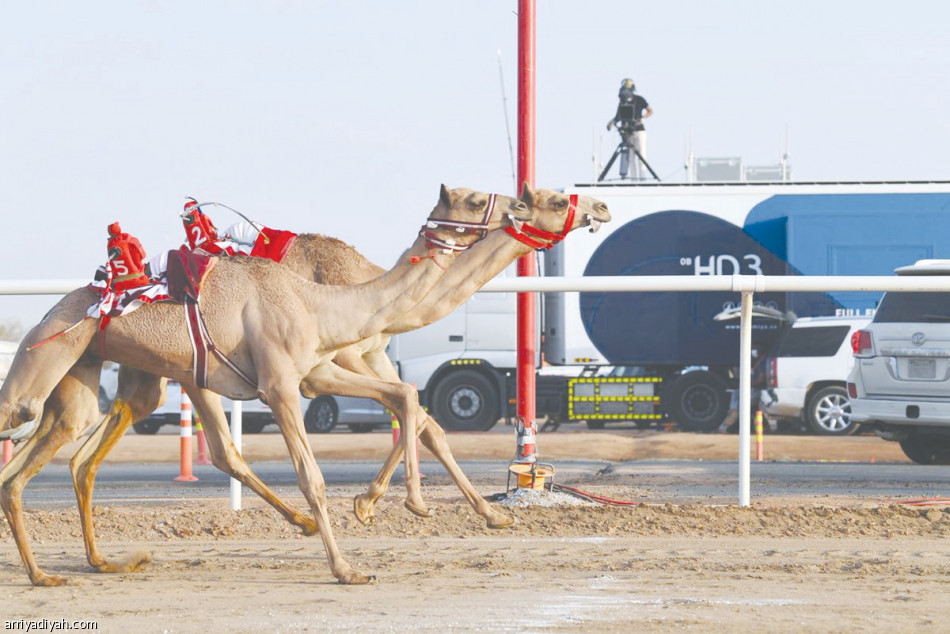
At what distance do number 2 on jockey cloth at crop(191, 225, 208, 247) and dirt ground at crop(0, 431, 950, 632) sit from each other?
1975 millimetres

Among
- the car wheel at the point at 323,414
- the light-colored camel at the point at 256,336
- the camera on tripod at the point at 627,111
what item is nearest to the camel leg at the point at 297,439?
the light-colored camel at the point at 256,336

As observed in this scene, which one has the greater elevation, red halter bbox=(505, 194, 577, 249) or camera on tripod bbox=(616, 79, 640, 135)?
camera on tripod bbox=(616, 79, 640, 135)

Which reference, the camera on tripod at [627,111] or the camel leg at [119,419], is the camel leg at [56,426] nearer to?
the camel leg at [119,419]

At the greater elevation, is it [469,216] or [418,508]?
[469,216]

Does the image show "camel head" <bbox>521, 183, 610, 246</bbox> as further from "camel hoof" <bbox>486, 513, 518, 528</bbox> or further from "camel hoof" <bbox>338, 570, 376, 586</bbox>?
"camel hoof" <bbox>338, 570, 376, 586</bbox>

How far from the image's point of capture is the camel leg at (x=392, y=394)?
8305 mm

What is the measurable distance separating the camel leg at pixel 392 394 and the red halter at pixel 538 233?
1.12 meters

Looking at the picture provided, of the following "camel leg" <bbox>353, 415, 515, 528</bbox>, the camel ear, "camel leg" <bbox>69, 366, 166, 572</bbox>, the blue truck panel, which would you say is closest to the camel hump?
"camel leg" <bbox>69, 366, 166, 572</bbox>

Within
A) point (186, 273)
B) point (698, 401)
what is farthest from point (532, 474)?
point (698, 401)

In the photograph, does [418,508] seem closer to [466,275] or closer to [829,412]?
[466,275]

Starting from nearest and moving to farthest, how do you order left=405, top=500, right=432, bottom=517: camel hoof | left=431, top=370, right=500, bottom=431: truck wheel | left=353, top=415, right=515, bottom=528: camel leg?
left=405, top=500, right=432, bottom=517: camel hoof, left=353, top=415, right=515, bottom=528: camel leg, left=431, top=370, right=500, bottom=431: truck wheel

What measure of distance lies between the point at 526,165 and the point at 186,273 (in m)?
4.40

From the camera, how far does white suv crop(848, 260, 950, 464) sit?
51.5ft

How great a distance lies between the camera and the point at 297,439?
7.62m
